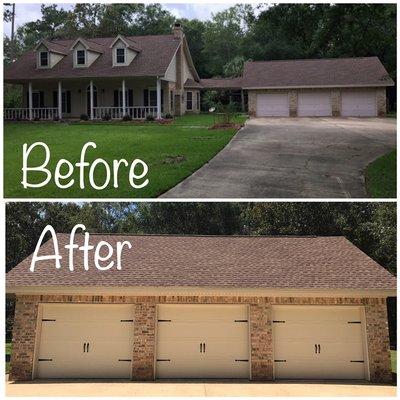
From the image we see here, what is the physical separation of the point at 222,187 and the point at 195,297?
246cm

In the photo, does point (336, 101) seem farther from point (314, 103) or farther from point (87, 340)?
point (87, 340)

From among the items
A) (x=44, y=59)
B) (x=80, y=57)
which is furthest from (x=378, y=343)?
(x=44, y=59)

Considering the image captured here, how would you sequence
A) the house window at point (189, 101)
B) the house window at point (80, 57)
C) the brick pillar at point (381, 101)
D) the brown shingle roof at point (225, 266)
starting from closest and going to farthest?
1. the brown shingle roof at point (225, 266)
2. the house window at point (80, 57)
3. the brick pillar at point (381, 101)
4. the house window at point (189, 101)

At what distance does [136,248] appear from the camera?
505 inches

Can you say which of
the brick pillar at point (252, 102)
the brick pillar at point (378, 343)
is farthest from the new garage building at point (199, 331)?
the brick pillar at point (252, 102)

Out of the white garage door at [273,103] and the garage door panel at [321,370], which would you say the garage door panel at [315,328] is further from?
the white garage door at [273,103]

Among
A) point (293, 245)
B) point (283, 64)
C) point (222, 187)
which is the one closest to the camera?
point (222, 187)

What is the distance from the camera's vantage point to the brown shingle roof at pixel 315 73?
27500mm

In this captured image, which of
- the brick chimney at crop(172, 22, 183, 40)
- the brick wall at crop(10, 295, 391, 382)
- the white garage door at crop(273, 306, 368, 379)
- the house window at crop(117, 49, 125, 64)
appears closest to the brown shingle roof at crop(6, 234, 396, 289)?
the brick wall at crop(10, 295, 391, 382)

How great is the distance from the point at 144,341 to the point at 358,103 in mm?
21764

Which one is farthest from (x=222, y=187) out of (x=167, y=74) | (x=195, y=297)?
(x=167, y=74)

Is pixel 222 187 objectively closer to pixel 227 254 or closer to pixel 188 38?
pixel 227 254

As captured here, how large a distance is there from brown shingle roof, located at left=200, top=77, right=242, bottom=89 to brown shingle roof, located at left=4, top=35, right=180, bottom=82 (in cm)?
512

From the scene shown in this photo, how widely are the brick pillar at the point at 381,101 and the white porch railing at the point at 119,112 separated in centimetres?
1233
